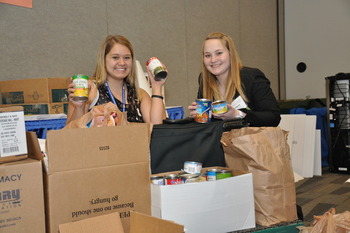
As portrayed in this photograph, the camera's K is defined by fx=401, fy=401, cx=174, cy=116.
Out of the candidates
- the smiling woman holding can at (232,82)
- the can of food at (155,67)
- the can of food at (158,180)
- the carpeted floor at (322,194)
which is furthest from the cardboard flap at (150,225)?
the carpeted floor at (322,194)

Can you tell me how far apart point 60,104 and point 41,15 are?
1.16 m

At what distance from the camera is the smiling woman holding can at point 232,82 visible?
88.1 inches

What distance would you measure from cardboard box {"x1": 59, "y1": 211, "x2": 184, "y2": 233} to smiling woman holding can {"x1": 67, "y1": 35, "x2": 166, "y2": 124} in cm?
105

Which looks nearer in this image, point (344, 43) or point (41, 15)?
point (41, 15)

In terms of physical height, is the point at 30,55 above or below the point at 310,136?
above

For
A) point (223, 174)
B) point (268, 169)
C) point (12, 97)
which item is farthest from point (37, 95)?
point (268, 169)

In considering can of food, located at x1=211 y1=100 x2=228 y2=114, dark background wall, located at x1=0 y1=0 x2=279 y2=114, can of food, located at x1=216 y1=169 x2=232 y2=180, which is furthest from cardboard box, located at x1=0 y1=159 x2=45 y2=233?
dark background wall, located at x1=0 y1=0 x2=279 y2=114

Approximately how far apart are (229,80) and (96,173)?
1.17 metres

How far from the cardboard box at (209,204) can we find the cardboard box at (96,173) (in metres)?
0.09

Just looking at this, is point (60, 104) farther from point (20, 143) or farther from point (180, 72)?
point (180, 72)

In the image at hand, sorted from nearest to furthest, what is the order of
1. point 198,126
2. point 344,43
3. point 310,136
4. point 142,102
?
point 198,126, point 142,102, point 310,136, point 344,43

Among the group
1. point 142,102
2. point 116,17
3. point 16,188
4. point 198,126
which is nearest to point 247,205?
point 198,126

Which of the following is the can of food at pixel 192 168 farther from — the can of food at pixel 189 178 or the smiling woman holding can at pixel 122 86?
the smiling woman holding can at pixel 122 86

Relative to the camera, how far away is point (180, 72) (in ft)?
17.3
